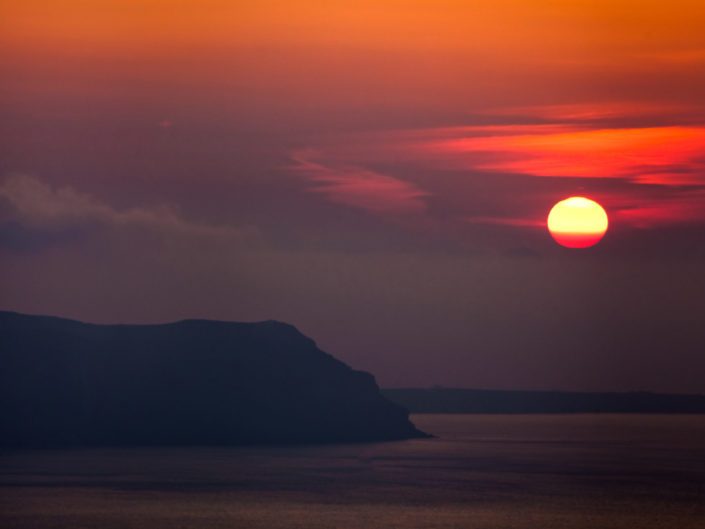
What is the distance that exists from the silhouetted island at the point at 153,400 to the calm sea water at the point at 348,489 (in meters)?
22.2

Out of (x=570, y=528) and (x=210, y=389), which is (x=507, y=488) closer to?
(x=570, y=528)

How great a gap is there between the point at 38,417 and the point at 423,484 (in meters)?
95.1

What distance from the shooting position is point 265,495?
90.1 meters

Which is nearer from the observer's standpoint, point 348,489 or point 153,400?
point 348,489

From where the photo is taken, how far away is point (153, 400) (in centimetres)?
18825

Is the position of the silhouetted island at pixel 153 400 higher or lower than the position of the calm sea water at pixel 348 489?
higher

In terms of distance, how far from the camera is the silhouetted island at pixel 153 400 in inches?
6993

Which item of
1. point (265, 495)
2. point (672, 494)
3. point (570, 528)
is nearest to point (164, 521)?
point (265, 495)

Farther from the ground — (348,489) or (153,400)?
(153,400)

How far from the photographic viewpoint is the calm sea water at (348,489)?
73.6 metres

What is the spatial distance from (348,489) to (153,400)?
99400mm

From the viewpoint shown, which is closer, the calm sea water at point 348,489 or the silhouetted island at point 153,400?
the calm sea water at point 348,489

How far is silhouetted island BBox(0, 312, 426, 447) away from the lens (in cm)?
17762

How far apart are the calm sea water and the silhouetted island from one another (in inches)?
874
